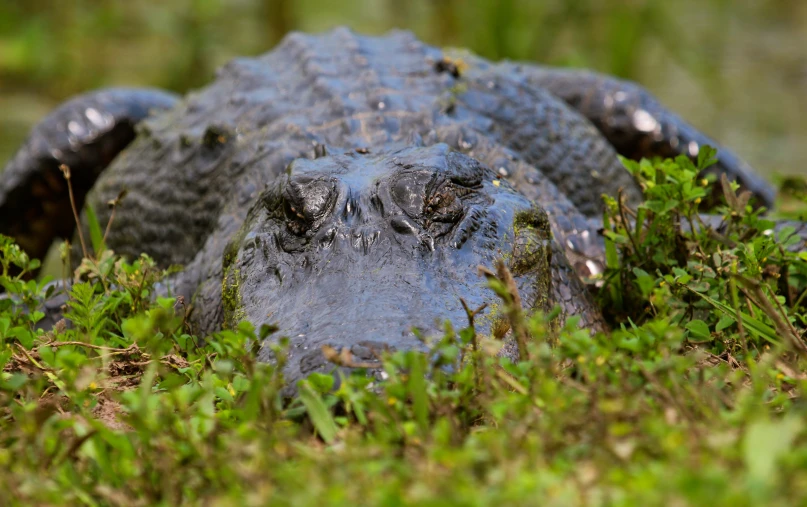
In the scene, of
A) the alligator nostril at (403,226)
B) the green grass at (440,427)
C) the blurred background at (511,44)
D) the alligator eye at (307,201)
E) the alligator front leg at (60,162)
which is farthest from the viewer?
the blurred background at (511,44)

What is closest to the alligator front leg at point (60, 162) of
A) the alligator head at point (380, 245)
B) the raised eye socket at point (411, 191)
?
the alligator head at point (380, 245)

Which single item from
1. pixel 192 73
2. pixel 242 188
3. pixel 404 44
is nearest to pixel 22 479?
pixel 242 188

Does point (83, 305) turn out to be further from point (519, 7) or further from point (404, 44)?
point (519, 7)

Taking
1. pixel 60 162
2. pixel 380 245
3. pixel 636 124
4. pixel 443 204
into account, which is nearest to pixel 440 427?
pixel 380 245

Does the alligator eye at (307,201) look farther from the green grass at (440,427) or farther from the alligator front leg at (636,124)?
the alligator front leg at (636,124)

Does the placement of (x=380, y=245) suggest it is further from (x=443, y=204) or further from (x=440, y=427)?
(x=440, y=427)
